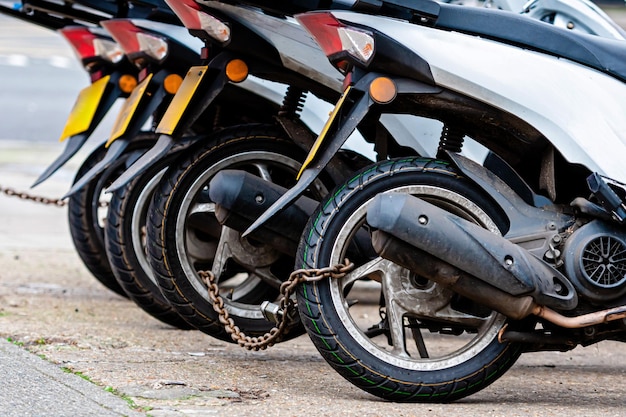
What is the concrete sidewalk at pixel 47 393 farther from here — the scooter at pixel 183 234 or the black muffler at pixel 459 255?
the black muffler at pixel 459 255

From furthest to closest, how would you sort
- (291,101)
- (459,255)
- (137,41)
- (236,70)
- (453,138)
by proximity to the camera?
1. (137,41)
2. (291,101)
3. (236,70)
4. (453,138)
5. (459,255)

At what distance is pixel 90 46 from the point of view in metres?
6.98

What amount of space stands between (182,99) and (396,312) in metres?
1.31

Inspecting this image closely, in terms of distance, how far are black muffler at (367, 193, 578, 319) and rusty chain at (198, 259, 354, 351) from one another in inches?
8.1

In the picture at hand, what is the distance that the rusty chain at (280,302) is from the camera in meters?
4.55

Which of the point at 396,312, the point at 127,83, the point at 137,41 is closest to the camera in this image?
the point at 396,312

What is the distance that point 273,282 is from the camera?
5.68 meters

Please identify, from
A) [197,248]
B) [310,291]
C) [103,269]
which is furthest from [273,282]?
[103,269]

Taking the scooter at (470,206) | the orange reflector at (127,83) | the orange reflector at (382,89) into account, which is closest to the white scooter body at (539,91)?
the scooter at (470,206)

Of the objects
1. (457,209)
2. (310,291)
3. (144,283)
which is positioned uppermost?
(457,209)

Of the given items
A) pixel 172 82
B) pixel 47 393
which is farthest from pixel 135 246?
pixel 47 393

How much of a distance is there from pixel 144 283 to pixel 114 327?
276mm

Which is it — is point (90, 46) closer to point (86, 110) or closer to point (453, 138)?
point (86, 110)

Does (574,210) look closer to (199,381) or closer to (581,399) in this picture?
(581,399)
